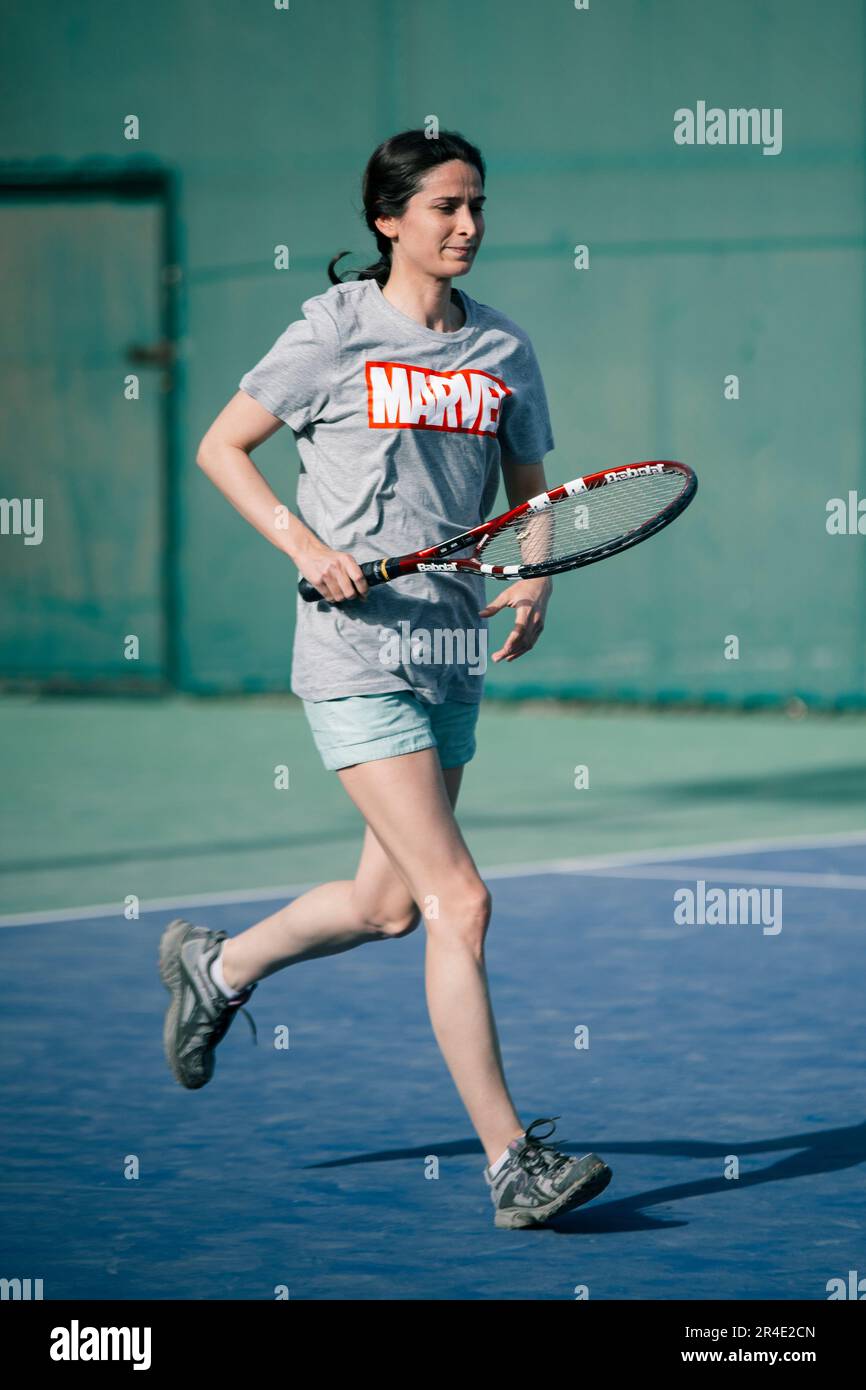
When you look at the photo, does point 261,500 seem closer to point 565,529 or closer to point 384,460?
point 384,460

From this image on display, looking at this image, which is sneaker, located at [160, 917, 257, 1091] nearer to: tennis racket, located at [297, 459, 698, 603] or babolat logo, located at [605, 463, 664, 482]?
tennis racket, located at [297, 459, 698, 603]

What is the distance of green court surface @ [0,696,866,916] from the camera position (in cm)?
844

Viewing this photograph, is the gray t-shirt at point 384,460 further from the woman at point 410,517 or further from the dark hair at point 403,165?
the dark hair at point 403,165

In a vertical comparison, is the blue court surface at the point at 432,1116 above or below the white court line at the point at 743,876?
below

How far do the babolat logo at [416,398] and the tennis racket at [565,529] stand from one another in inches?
8.2

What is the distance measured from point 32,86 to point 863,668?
6.10m

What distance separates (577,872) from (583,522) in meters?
3.53

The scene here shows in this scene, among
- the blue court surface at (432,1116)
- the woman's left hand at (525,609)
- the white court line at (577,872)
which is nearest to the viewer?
the blue court surface at (432,1116)

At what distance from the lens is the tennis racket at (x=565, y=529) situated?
4.37 metres

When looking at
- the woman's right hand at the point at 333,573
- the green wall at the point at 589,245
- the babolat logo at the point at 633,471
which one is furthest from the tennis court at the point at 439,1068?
the green wall at the point at 589,245

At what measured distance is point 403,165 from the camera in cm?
443

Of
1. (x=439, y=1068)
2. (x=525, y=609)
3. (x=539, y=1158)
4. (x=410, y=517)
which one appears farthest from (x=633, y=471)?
(x=439, y=1068)
